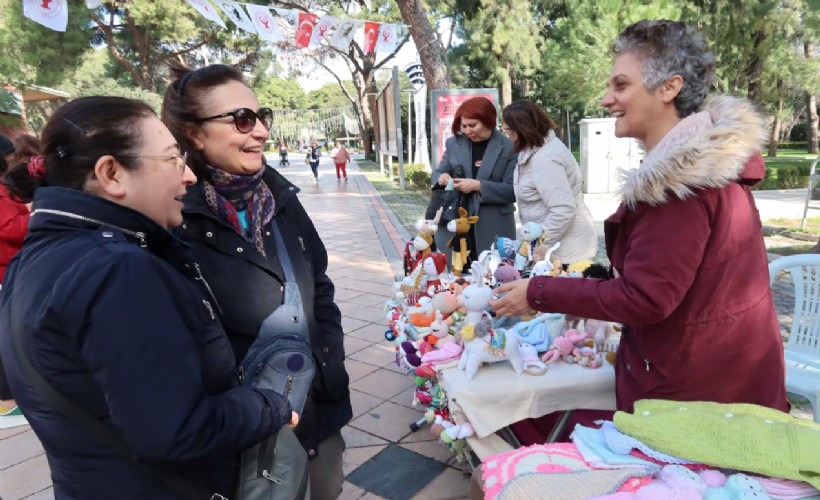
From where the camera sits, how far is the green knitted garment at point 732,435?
1090 millimetres

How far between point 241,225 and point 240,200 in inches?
3.2

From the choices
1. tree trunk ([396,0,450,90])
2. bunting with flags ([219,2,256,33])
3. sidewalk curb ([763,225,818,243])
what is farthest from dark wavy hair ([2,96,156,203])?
tree trunk ([396,0,450,90])

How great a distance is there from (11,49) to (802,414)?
64.8 feet

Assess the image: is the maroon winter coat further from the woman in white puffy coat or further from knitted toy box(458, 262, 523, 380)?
the woman in white puffy coat

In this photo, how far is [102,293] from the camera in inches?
34.6

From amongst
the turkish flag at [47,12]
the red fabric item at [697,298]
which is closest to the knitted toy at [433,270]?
the red fabric item at [697,298]

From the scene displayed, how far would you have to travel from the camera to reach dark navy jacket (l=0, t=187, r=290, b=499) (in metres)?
0.88

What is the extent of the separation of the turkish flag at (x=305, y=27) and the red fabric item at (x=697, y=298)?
34.3 feet

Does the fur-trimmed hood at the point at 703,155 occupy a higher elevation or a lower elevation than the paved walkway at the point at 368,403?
higher

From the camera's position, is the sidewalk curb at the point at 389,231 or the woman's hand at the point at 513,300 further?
the sidewalk curb at the point at 389,231

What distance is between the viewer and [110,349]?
2.88 ft

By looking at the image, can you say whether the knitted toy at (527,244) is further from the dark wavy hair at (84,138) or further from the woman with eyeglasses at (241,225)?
the dark wavy hair at (84,138)

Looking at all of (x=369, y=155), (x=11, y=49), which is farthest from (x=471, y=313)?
(x=369, y=155)

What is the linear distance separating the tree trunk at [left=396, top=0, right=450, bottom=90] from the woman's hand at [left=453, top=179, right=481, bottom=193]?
31.7ft
